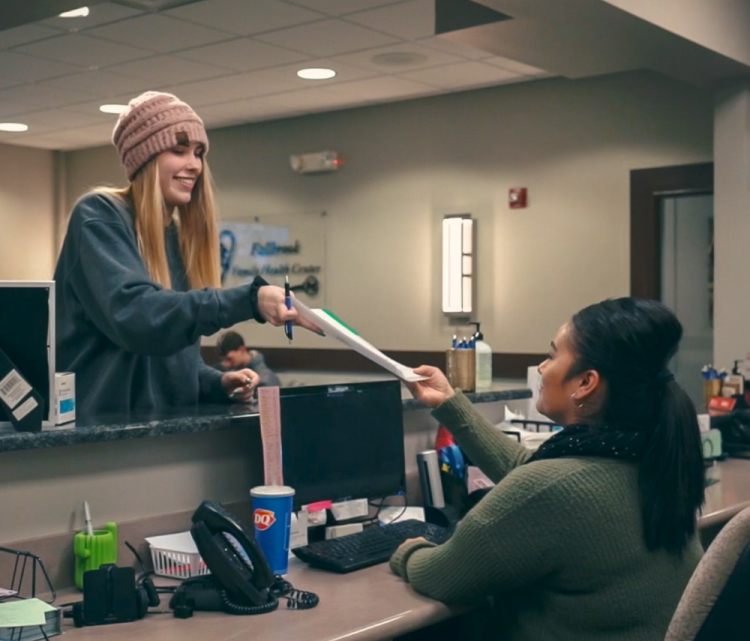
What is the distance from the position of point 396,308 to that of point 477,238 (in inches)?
27.3

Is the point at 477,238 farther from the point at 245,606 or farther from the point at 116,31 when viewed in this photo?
the point at 245,606

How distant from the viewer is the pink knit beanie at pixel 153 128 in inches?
86.7

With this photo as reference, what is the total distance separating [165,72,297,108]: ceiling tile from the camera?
5.53m

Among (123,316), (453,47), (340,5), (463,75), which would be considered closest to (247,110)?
(463,75)

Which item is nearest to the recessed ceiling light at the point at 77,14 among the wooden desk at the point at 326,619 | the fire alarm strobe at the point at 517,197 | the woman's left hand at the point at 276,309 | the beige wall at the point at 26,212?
the fire alarm strobe at the point at 517,197

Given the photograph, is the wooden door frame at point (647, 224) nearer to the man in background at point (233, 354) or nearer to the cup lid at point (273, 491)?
the man in background at point (233, 354)

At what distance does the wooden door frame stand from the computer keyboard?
327 cm

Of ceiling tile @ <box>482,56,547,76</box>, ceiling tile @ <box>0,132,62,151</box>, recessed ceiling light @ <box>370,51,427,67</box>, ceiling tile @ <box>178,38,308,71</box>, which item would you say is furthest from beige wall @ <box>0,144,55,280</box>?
ceiling tile @ <box>482,56,547,76</box>

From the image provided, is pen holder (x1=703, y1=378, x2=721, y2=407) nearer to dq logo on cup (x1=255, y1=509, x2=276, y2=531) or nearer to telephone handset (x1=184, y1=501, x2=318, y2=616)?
dq logo on cup (x1=255, y1=509, x2=276, y2=531)

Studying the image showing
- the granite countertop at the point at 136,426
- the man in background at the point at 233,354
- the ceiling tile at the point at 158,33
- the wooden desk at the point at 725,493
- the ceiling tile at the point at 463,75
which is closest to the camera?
the granite countertop at the point at 136,426

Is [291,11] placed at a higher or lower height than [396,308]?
higher

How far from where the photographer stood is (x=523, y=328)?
573 cm

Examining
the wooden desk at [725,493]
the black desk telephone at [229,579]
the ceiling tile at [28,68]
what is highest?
the ceiling tile at [28,68]

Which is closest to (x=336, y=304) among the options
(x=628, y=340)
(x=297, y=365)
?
(x=297, y=365)
